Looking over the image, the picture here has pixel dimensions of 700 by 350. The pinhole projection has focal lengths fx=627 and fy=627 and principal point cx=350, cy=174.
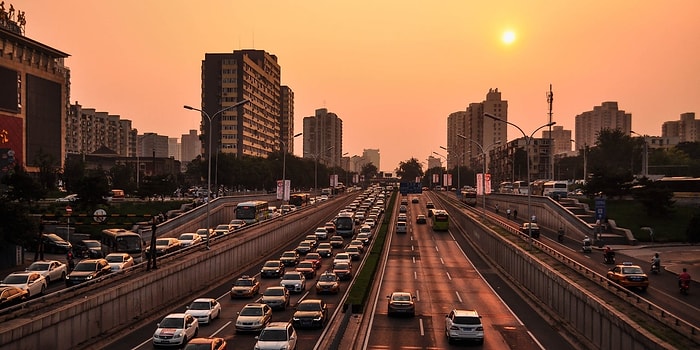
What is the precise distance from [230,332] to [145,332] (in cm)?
438

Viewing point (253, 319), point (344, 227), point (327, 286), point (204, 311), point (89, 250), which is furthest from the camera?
point (344, 227)

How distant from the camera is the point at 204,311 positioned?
3278 cm

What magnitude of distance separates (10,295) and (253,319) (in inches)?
491

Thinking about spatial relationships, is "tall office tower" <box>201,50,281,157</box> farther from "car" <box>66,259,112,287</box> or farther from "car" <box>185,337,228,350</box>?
"car" <box>185,337,228,350</box>

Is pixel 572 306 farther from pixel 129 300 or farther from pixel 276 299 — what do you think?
pixel 129 300

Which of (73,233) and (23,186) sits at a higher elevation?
(23,186)

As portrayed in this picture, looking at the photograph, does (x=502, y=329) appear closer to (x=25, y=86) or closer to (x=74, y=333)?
(x=74, y=333)

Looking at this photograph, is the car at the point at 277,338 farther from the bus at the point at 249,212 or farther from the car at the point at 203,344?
the bus at the point at 249,212

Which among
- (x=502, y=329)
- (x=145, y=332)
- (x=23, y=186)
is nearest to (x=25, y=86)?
(x=23, y=186)

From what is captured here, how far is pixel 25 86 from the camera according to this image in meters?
121

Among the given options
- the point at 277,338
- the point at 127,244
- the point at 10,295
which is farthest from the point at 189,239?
the point at 277,338

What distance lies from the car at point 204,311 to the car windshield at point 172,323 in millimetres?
4184

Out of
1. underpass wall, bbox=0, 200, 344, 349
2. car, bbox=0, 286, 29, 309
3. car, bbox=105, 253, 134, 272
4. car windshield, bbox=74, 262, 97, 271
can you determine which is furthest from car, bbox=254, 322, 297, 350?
car, bbox=105, 253, 134, 272

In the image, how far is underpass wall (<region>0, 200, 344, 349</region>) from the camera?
81.0 ft
